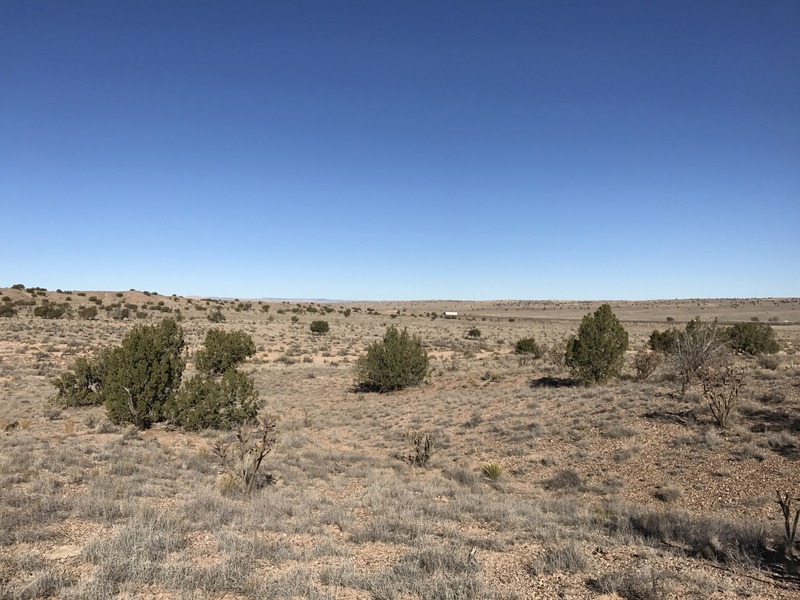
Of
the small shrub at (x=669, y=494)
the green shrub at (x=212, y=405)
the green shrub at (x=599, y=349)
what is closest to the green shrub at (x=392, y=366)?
the green shrub at (x=599, y=349)

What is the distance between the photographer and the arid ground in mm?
5352

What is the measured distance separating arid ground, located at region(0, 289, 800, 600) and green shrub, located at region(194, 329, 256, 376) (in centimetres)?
578

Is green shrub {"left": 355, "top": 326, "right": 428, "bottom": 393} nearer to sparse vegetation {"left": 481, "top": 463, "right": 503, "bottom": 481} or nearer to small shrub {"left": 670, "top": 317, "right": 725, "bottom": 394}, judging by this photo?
small shrub {"left": 670, "top": 317, "right": 725, "bottom": 394}

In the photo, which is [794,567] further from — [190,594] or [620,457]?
→ [190,594]

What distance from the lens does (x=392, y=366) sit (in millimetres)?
22391

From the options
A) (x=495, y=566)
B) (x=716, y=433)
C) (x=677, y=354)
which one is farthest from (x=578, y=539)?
(x=677, y=354)

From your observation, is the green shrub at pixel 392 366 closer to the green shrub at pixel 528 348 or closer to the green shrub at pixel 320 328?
the green shrub at pixel 528 348

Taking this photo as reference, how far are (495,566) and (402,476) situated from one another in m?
5.34

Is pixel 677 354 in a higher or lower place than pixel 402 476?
higher

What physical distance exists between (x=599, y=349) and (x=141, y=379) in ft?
52.1

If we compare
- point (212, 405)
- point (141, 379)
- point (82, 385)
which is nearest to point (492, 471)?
point (212, 405)

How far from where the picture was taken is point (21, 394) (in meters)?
18.2

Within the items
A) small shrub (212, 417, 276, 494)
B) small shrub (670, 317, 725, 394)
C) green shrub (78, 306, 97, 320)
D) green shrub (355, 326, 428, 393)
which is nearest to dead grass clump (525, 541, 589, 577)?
small shrub (212, 417, 276, 494)

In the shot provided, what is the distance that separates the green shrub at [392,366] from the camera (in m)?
22.3
